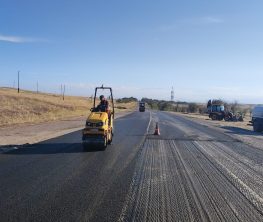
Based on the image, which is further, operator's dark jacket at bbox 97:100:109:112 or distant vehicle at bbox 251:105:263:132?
distant vehicle at bbox 251:105:263:132

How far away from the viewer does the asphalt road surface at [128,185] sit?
25.9 ft

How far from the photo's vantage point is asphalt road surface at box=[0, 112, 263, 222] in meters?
7.89

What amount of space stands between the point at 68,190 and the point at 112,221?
2.51 m

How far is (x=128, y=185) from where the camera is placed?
10.4 m

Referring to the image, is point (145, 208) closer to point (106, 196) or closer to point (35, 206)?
point (106, 196)

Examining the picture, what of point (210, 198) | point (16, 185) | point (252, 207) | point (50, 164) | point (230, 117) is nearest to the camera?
point (252, 207)

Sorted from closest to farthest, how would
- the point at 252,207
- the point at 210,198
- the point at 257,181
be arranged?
the point at 252,207, the point at 210,198, the point at 257,181

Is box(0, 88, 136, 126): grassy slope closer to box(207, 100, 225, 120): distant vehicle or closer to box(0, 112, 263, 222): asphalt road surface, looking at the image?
box(207, 100, 225, 120): distant vehicle

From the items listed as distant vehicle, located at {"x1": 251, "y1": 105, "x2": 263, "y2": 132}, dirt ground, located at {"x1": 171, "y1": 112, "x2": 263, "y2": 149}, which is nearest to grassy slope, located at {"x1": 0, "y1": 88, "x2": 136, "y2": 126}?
dirt ground, located at {"x1": 171, "y1": 112, "x2": 263, "y2": 149}

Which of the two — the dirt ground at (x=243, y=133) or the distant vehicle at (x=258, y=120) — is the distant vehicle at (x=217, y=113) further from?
the distant vehicle at (x=258, y=120)

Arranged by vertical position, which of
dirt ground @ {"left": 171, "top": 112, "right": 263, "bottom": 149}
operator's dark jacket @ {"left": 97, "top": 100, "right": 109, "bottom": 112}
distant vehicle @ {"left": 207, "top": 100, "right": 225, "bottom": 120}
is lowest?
dirt ground @ {"left": 171, "top": 112, "right": 263, "bottom": 149}

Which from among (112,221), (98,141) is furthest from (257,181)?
(98,141)

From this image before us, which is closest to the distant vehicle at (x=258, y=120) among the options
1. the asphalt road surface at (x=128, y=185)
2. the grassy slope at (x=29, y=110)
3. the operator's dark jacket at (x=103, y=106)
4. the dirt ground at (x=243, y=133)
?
the dirt ground at (x=243, y=133)

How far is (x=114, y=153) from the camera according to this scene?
16.5m
